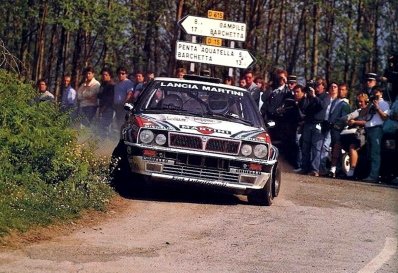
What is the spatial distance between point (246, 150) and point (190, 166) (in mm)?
774

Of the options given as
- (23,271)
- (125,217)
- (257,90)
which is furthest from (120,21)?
(23,271)

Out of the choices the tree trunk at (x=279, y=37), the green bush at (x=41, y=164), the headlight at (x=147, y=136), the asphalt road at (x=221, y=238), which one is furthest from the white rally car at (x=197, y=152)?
the tree trunk at (x=279, y=37)

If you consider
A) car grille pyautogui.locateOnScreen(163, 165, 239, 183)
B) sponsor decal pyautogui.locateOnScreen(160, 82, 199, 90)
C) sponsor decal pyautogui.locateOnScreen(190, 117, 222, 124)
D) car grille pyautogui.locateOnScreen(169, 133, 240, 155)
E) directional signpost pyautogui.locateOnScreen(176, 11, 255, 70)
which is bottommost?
car grille pyautogui.locateOnScreen(163, 165, 239, 183)

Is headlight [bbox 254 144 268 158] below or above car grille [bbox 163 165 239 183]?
above

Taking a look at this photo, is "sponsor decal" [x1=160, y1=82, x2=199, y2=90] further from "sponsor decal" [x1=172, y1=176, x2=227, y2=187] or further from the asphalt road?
"sponsor decal" [x1=172, y1=176, x2=227, y2=187]

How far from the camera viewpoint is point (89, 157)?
48.2 feet

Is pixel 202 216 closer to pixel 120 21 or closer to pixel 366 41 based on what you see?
pixel 120 21

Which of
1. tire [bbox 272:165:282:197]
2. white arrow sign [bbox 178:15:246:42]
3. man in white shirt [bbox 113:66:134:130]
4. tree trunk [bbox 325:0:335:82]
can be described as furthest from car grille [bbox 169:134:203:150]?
tree trunk [bbox 325:0:335:82]

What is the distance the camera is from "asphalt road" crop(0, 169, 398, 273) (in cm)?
1007

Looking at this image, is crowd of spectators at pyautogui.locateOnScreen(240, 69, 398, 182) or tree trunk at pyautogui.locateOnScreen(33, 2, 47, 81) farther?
tree trunk at pyautogui.locateOnScreen(33, 2, 47, 81)

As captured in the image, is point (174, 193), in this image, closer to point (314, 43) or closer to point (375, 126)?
point (375, 126)

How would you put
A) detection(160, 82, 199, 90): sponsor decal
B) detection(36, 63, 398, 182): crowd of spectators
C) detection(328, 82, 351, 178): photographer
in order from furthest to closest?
detection(328, 82, 351, 178): photographer, detection(36, 63, 398, 182): crowd of spectators, detection(160, 82, 199, 90): sponsor decal

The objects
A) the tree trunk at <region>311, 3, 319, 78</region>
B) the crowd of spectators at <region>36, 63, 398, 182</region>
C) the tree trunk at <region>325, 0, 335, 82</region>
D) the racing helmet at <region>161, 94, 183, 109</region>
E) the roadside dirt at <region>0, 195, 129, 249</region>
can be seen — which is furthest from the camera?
the tree trunk at <region>325, 0, 335, 82</region>

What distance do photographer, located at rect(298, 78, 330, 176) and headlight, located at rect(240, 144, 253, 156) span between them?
24.5 ft
